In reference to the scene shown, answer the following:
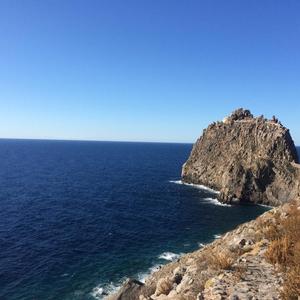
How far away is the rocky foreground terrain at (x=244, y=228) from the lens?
12.4m

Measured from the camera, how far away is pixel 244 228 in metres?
29.1

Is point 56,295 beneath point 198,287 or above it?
beneath

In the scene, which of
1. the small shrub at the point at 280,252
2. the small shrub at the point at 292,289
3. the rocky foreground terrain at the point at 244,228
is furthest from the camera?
the small shrub at the point at 280,252

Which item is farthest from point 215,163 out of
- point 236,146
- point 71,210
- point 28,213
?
point 28,213

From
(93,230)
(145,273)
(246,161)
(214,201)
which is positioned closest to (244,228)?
(145,273)

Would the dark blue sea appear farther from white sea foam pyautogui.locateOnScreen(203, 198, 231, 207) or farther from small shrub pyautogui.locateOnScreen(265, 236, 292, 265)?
small shrub pyautogui.locateOnScreen(265, 236, 292, 265)

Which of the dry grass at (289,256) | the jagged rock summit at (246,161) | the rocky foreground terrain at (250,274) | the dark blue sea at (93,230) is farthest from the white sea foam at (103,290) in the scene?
the jagged rock summit at (246,161)

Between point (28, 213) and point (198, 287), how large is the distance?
69255 millimetres

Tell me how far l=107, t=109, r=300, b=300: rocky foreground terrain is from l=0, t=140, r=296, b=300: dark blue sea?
7895mm

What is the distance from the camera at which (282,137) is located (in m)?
97.9

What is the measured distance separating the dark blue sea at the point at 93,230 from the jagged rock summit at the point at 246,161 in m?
6.67

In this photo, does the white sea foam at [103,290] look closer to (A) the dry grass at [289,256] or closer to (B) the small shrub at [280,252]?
(A) the dry grass at [289,256]

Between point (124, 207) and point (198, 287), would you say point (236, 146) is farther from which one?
point (198, 287)

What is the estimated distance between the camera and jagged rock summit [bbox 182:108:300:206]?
3499 inches
